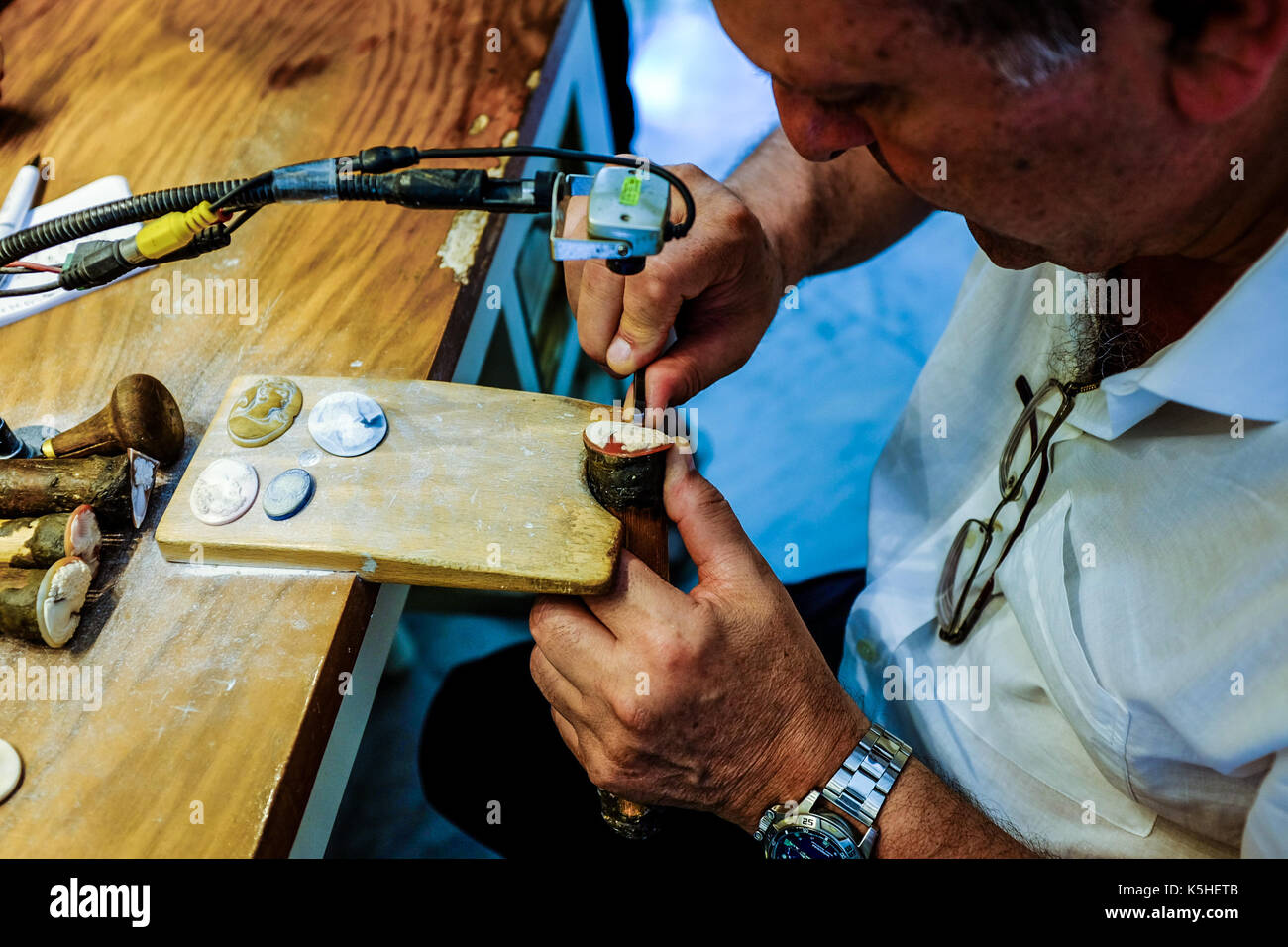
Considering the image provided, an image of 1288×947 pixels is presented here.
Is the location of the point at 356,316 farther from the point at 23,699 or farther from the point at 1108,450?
the point at 1108,450

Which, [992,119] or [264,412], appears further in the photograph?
[264,412]

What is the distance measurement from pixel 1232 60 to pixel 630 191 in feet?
1.49

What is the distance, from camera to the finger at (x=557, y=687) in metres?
0.94

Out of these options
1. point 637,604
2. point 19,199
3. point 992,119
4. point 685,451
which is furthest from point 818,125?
point 19,199

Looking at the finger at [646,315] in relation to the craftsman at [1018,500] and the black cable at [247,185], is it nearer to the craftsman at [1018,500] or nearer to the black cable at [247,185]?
the craftsman at [1018,500]

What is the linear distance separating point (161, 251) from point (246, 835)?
1.78ft

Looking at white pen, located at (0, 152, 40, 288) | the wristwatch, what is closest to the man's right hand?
the wristwatch

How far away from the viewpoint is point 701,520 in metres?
0.93

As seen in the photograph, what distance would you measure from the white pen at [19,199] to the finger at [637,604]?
35.3 inches

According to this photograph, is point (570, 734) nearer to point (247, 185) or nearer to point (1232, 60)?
point (247, 185)

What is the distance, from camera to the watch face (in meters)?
0.91

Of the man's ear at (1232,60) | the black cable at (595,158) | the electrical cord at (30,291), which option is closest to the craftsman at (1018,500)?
the man's ear at (1232,60)

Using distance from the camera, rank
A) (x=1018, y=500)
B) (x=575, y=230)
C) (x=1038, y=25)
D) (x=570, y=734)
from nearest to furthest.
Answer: (x=1038, y=25), (x=575, y=230), (x=570, y=734), (x=1018, y=500)

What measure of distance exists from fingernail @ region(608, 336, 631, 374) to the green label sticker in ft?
1.00
